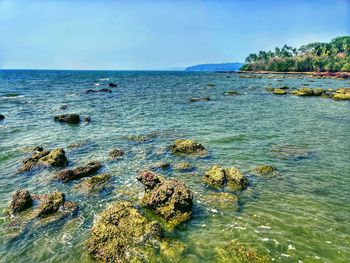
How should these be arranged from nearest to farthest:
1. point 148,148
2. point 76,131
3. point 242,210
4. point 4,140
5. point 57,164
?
point 242,210, point 57,164, point 148,148, point 4,140, point 76,131

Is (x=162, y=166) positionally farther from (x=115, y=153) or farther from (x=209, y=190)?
(x=209, y=190)

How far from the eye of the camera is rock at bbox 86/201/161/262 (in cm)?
1159

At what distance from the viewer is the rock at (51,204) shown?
14.9m

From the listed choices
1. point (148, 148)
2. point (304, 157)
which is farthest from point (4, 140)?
point (304, 157)

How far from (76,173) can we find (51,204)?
4.55 meters

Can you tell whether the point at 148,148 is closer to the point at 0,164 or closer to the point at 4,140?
the point at 0,164

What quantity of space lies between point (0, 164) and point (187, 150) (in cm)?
1476

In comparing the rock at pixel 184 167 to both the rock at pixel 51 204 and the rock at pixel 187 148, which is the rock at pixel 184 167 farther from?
the rock at pixel 51 204

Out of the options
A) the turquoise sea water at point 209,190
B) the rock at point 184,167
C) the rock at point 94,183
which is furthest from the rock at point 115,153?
the rock at point 184,167

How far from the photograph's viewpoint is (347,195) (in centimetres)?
1688

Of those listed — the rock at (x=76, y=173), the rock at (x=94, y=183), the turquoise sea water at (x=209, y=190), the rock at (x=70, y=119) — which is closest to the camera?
the turquoise sea water at (x=209, y=190)

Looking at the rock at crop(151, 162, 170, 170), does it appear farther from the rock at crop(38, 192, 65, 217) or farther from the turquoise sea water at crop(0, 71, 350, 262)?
the rock at crop(38, 192, 65, 217)

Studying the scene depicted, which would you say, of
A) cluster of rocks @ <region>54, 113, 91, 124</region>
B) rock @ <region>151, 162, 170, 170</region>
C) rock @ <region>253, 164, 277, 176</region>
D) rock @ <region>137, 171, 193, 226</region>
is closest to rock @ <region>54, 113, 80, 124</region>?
cluster of rocks @ <region>54, 113, 91, 124</region>

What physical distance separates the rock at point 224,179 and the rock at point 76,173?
787cm
